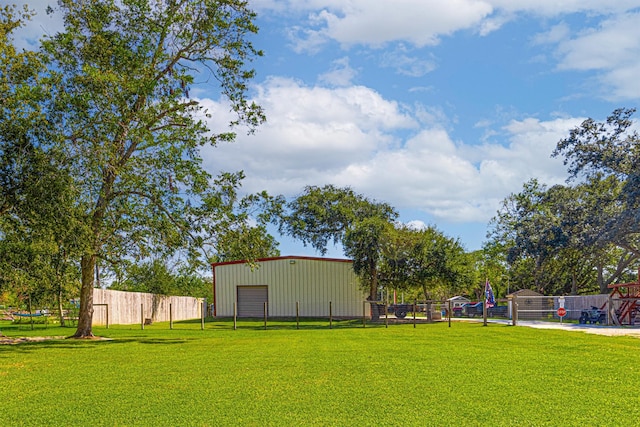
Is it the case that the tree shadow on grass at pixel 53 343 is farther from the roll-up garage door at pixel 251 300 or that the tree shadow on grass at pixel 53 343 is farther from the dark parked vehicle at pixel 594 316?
the dark parked vehicle at pixel 594 316

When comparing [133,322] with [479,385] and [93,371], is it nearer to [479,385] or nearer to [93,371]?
[93,371]

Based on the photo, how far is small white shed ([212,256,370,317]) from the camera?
35.2 m

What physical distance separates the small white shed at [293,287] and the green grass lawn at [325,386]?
19.9 metres

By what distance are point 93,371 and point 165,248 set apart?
9.37m

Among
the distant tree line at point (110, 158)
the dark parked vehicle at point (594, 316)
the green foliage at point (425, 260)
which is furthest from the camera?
the green foliage at point (425, 260)

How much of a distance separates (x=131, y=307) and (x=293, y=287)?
9.00m

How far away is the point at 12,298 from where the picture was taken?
30.6m

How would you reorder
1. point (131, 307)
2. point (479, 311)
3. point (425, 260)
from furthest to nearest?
1. point (479, 311)
2. point (131, 307)
3. point (425, 260)

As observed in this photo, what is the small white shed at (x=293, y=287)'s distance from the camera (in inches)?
1387

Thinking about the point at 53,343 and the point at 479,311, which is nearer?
the point at 53,343

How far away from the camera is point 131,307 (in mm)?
32875

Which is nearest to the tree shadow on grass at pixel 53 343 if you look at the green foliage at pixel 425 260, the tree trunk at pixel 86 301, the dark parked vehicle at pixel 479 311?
the tree trunk at pixel 86 301

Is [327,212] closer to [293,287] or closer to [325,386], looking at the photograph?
[293,287]

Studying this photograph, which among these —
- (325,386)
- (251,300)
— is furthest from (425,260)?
(325,386)
